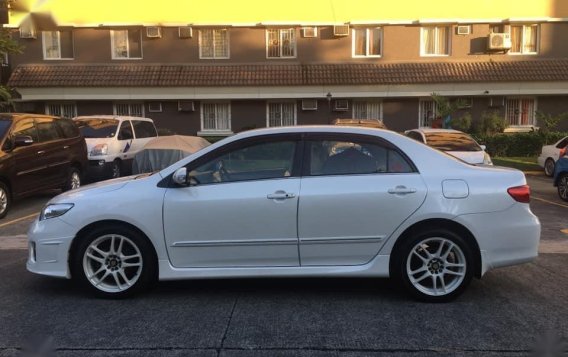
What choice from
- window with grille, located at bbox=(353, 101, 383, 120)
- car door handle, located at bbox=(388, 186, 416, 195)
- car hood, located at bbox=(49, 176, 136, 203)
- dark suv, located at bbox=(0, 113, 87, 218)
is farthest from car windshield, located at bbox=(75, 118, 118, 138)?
window with grille, located at bbox=(353, 101, 383, 120)

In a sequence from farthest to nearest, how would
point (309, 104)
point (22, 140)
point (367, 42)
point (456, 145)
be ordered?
point (367, 42) → point (309, 104) → point (456, 145) → point (22, 140)

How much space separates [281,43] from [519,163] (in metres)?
10.6

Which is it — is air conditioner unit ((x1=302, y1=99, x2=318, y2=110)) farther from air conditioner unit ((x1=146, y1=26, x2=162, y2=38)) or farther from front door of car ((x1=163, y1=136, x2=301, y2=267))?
front door of car ((x1=163, y1=136, x2=301, y2=267))

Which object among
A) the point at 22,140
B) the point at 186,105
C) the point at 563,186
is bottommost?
the point at 563,186

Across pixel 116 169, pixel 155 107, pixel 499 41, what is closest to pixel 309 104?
pixel 155 107

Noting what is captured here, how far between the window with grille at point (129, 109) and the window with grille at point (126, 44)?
2.04m

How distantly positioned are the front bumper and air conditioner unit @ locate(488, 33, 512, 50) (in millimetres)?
21308

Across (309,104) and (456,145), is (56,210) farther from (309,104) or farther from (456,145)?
(309,104)

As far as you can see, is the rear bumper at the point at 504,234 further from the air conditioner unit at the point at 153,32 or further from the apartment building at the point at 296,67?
the air conditioner unit at the point at 153,32

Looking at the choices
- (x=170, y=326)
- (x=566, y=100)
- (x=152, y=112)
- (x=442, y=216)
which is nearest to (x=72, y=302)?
(x=170, y=326)

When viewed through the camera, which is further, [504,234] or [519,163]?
[519,163]

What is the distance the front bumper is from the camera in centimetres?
498

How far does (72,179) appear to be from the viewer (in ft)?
38.2

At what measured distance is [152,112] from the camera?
23.3 m
